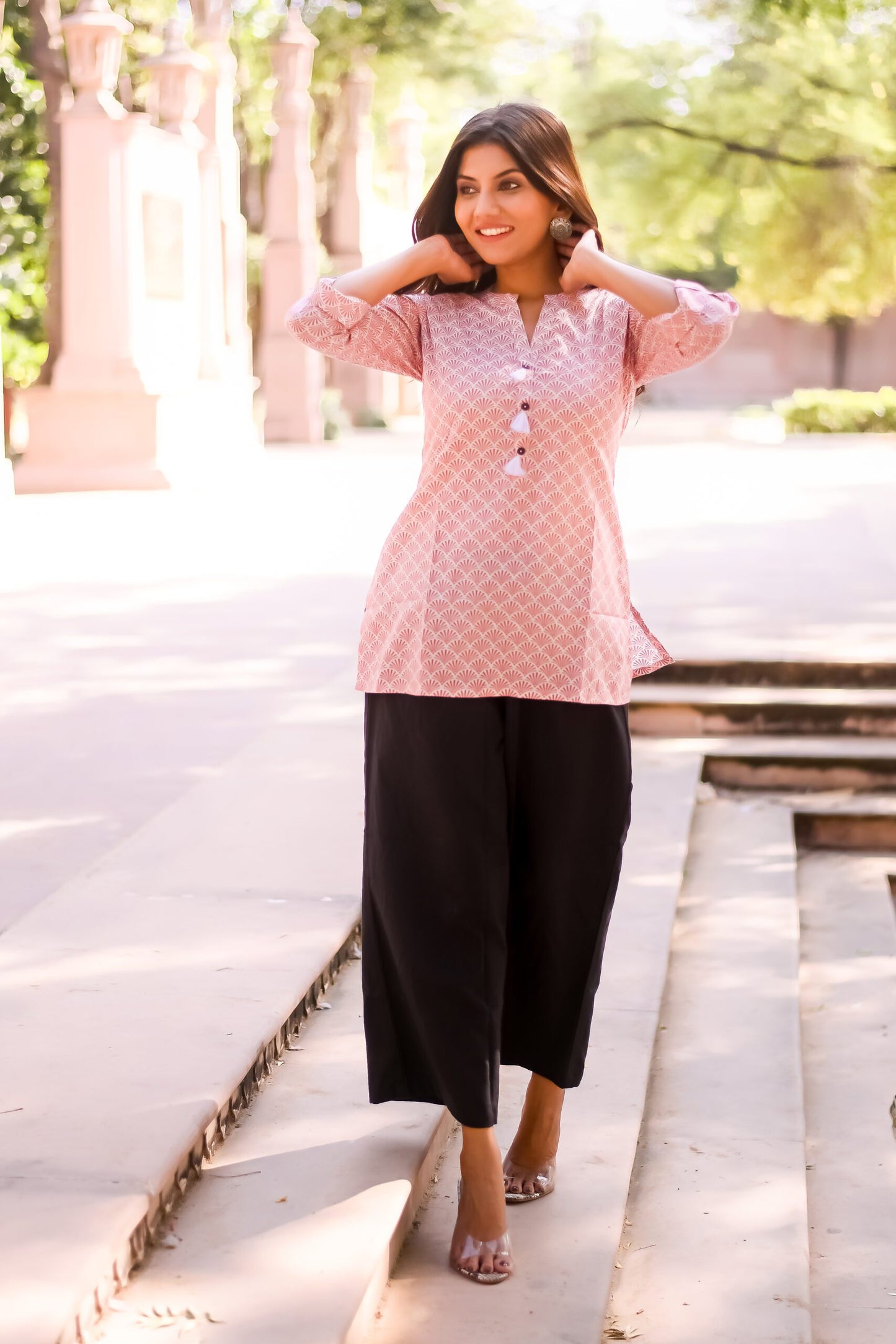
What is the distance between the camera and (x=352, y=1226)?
298cm

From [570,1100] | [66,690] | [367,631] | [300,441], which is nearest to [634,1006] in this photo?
[570,1100]

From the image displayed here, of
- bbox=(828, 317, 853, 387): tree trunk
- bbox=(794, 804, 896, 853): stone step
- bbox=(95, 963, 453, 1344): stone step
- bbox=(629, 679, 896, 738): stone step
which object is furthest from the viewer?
bbox=(828, 317, 853, 387): tree trunk

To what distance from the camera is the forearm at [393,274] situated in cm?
303

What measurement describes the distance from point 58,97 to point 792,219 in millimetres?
17275

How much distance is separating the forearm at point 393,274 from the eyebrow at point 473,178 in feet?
0.40

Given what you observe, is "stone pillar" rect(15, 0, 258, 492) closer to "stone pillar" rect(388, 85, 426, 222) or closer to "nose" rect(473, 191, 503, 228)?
"nose" rect(473, 191, 503, 228)

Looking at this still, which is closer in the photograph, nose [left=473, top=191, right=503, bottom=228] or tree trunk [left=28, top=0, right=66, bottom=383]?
nose [left=473, top=191, right=503, bottom=228]

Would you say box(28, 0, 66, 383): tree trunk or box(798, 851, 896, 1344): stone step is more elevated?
box(28, 0, 66, 383): tree trunk

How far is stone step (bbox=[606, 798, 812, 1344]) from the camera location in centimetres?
313

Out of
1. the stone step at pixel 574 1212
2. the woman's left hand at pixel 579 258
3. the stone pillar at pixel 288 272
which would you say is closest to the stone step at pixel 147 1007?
the stone step at pixel 574 1212

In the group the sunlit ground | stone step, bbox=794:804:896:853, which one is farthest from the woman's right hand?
stone step, bbox=794:804:896:853

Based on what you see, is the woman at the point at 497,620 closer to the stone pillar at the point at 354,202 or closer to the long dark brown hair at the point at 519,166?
the long dark brown hair at the point at 519,166

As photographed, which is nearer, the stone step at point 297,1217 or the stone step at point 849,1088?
the stone step at point 297,1217

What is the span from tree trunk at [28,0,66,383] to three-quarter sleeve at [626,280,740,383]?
1702cm
